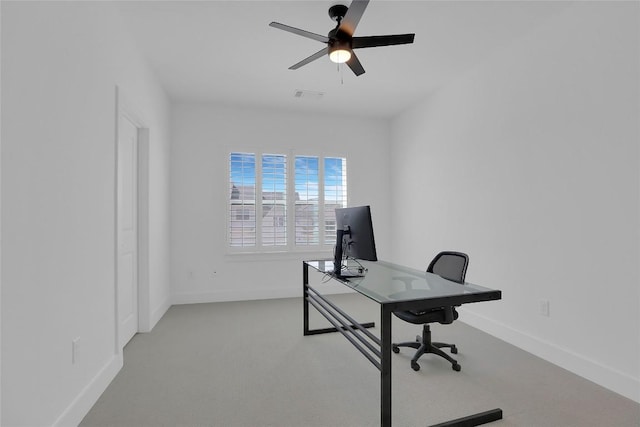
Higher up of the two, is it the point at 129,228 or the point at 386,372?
the point at 129,228

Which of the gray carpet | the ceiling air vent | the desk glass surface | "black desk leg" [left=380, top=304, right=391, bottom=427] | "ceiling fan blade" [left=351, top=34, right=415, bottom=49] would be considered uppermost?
the ceiling air vent

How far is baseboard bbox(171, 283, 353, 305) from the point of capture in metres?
4.66

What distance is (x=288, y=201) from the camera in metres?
5.12

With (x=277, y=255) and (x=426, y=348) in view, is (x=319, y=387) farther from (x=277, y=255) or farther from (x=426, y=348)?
(x=277, y=255)

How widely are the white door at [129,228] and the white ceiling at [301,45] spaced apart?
88 cm

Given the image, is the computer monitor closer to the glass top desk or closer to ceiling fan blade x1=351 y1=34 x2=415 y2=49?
the glass top desk

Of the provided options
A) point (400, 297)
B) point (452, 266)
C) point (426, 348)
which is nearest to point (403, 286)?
point (400, 297)
